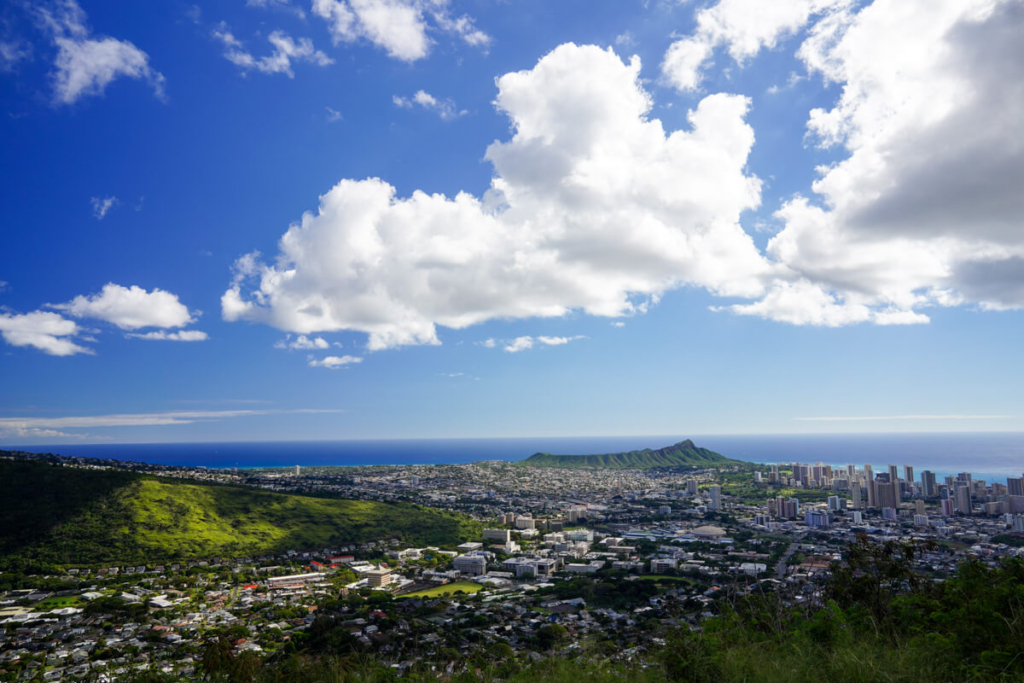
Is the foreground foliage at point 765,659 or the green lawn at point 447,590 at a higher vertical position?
the foreground foliage at point 765,659

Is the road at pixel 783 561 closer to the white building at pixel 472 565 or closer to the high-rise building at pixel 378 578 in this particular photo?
the white building at pixel 472 565

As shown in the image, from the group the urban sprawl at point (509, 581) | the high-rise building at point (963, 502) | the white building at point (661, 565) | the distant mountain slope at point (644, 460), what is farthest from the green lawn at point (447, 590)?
the distant mountain slope at point (644, 460)

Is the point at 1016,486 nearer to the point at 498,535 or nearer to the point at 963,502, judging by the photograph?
the point at 963,502

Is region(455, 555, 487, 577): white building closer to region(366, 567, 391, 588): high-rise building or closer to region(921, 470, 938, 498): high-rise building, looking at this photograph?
region(366, 567, 391, 588): high-rise building

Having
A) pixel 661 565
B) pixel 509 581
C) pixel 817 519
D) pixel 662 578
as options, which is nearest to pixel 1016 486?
pixel 817 519

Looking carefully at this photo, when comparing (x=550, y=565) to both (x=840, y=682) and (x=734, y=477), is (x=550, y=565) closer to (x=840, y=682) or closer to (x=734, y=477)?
(x=840, y=682)

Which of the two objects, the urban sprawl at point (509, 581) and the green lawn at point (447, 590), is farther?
the green lawn at point (447, 590)
